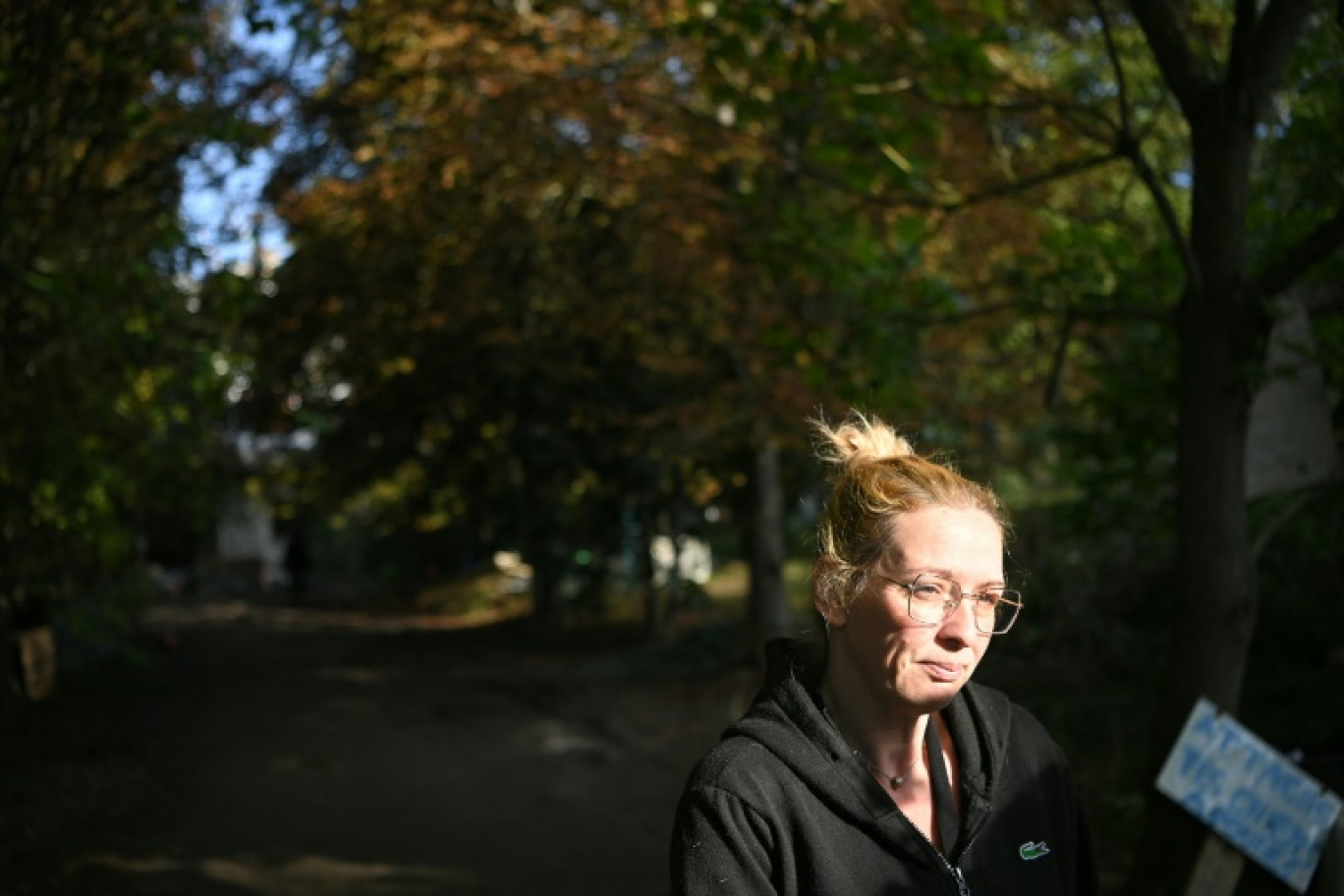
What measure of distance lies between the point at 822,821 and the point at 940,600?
0.41 metres

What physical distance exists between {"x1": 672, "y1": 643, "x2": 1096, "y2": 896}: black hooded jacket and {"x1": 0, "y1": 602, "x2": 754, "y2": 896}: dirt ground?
6198mm

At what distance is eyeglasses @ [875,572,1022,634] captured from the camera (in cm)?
262

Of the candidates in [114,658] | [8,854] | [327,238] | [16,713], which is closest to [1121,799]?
[8,854]

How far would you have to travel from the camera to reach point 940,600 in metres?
2.63

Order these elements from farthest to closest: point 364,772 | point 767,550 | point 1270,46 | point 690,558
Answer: point 690,558 < point 767,550 < point 364,772 < point 1270,46

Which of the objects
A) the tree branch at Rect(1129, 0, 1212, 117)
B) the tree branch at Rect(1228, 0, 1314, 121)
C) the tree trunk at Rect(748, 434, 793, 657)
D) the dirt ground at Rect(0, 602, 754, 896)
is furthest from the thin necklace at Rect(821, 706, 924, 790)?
the tree trunk at Rect(748, 434, 793, 657)

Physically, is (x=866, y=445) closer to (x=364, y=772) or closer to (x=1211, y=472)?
(x=1211, y=472)

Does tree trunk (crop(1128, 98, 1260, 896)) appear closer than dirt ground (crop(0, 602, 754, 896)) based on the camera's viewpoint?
Answer: Yes

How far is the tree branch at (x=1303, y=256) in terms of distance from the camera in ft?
19.5

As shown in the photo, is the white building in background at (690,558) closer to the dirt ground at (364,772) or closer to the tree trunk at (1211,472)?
the dirt ground at (364,772)

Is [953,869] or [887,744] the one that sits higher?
[887,744]

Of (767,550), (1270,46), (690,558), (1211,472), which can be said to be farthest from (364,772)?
(690,558)

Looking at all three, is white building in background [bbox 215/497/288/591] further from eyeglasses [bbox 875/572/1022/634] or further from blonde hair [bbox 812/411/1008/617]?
eyeglasses [bbox 875/572/1022/634]

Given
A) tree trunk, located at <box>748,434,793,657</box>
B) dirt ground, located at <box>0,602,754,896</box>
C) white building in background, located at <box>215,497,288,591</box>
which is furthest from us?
white building in background, located at <box>215,497,288,591</box>
